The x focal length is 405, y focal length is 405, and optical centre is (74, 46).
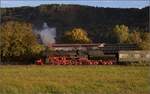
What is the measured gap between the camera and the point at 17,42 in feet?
137

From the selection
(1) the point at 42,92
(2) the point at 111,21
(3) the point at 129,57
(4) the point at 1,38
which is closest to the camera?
(1) the point at 42,92

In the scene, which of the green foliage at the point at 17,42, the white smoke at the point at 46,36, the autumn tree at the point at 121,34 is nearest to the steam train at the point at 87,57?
the green foliage at the point at 17,42

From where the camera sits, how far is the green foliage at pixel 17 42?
4003cm

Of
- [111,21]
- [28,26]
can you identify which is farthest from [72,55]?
[111,21]

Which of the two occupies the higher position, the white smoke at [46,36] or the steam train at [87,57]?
the steam train at [87,57]

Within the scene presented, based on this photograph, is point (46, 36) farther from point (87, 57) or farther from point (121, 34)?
point (87, 57)

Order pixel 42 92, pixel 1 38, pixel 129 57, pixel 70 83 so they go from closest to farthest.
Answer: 1. pixel 42 92
2. pixel 70 83
3. pixel 129 57
4. pixel 1 38

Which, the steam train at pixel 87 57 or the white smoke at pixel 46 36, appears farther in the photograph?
the white smoke at pixel 46 36

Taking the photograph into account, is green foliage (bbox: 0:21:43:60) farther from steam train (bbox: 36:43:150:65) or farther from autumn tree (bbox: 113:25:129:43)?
autumn tree (bbox: 113:25:129:43)

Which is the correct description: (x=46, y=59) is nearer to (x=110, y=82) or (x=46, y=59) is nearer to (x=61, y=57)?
(x=61, y=57)

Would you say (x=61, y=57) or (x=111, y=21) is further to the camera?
(x=111, y=21)

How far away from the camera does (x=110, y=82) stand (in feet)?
49.8

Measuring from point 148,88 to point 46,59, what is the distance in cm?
2362

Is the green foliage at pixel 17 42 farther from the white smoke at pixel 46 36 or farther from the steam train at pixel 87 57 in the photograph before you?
the white smoke at pixel 46 36
